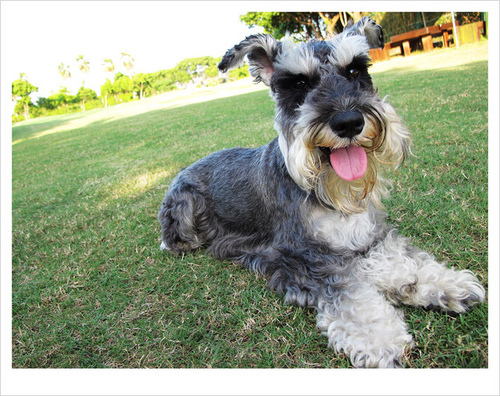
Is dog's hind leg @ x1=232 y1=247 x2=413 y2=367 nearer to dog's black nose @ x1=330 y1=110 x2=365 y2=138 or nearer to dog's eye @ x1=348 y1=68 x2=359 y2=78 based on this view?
dog's black nose @ x1=330 y1=110 x2=365 y2=138

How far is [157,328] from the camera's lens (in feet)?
8.39

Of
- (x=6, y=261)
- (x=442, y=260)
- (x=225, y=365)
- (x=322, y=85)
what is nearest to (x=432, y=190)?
(x=442, y=260)

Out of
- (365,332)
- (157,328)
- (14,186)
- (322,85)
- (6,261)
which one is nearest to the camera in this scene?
(365,332)

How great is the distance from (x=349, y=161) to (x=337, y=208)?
1.45 feet

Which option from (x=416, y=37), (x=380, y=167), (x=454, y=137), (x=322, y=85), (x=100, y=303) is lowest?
(x=100, y=303)

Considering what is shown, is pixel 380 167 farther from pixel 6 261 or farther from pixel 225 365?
pixel 6 261

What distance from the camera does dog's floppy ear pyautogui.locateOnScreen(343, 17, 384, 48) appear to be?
2923 mm

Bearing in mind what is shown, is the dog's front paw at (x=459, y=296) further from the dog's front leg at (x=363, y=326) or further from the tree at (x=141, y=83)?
the tree at (x=141, y=83)

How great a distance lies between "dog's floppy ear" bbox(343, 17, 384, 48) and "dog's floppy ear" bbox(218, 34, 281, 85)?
646 mm

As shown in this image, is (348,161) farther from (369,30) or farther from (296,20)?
(296,20)

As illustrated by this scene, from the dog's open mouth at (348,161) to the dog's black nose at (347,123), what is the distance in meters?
0.18

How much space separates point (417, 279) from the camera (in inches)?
93.0

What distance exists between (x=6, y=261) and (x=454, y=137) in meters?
5.91

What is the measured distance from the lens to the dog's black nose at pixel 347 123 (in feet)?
6.94
